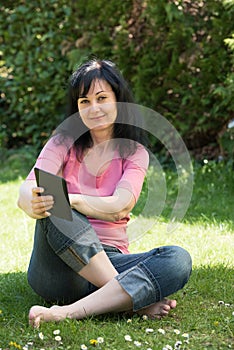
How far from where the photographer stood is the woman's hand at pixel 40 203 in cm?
251

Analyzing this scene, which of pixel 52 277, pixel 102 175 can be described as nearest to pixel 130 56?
pixel 102 175

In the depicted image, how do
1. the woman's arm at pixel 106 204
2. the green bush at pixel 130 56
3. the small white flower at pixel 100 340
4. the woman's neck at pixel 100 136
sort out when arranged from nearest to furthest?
the small white flower at pixel 100 340 → the woman's arm at pixel 106 204 → the woman's neck at pixel 100 136 → the green bush at pixel 130 56

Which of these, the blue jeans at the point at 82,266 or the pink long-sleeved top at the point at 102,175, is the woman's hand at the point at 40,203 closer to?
the blue jeans at the point at 82,266

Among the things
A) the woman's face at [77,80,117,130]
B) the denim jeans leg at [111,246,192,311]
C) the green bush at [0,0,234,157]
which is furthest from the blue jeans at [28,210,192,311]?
the green bush at [0,0,234,157]

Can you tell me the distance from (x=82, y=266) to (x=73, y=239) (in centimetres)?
12

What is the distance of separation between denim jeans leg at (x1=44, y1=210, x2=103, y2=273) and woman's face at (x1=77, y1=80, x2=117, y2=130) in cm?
45

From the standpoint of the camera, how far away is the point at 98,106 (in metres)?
2.83

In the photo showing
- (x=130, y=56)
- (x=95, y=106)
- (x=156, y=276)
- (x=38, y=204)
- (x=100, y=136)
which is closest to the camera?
(x=38, y=204)

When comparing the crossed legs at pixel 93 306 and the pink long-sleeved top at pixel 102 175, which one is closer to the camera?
the crossed legs at pixel 93 306

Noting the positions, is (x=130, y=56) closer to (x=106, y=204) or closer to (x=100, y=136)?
(x=100, y=136)

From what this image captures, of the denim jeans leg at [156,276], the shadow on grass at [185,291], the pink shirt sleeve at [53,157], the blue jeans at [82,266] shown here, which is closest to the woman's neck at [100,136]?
the pink shirt sleeve at [53,157]

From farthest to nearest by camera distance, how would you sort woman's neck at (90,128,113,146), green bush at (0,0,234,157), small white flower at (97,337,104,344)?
1. green bush at (0,0,234,157)
2. woman's neck at (90,128,113,146)
3. small white flower at (97,337,104,344)

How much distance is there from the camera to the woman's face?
112 inches

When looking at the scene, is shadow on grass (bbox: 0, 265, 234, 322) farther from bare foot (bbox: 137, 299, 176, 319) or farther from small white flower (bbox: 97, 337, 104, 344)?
small white flower (bbox: 97, 337, 104, 344)
